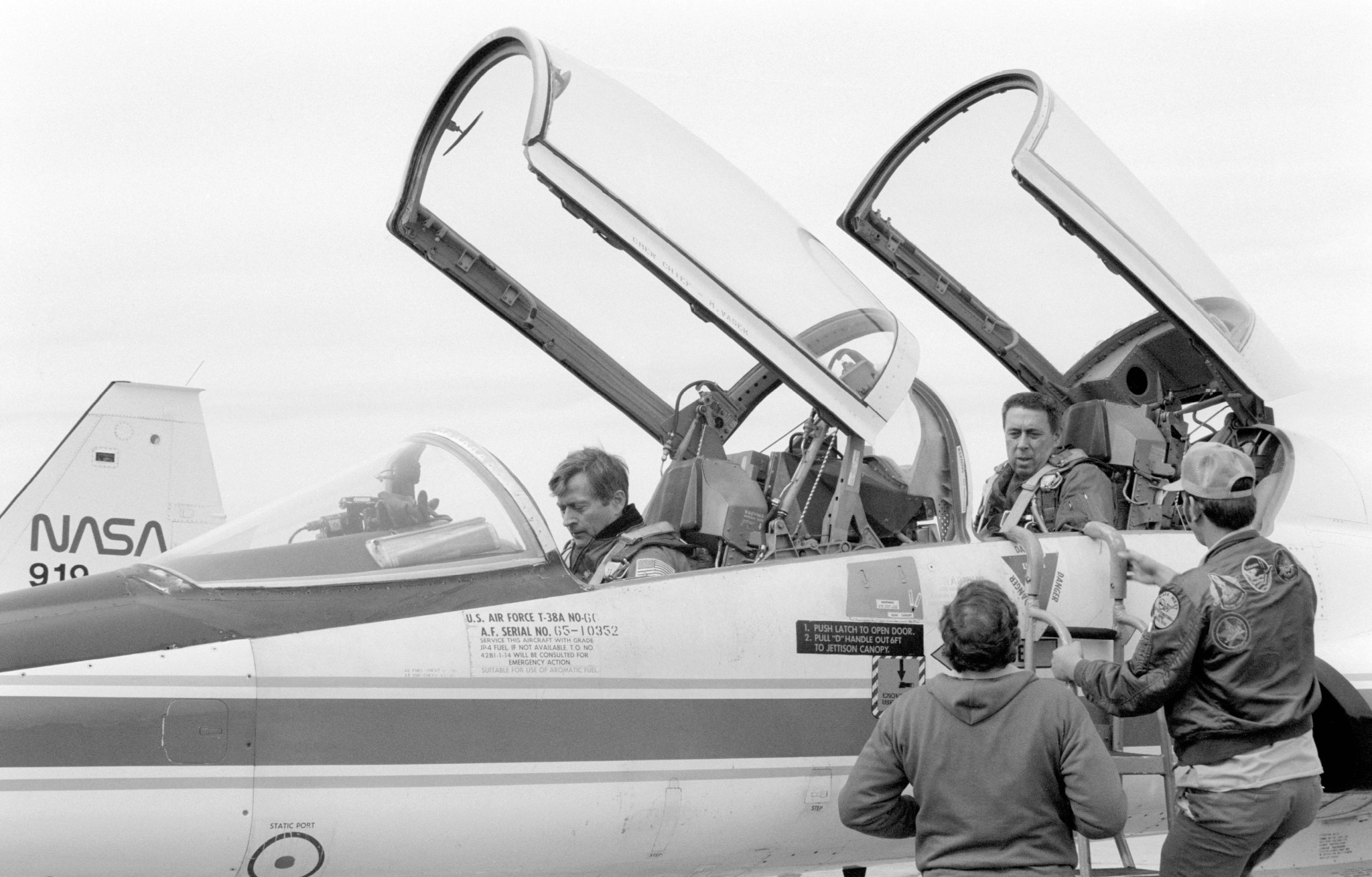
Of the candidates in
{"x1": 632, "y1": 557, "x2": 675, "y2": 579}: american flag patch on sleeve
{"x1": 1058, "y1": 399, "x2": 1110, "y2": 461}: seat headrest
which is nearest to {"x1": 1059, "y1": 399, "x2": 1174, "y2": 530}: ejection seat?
{"x1": 1058, "y1": 399, "x2": 1110, "y2": 461}: seat headrest

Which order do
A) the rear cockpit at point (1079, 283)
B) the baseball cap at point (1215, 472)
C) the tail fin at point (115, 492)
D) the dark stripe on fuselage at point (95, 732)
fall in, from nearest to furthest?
the dark stripe on fuselage at point (95, 732)
the baseball cap at point (1215, 472)
the rear cockpit at point (1079, 283)
the tail fin at point (115, 492)

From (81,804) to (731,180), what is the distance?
3.28 meters

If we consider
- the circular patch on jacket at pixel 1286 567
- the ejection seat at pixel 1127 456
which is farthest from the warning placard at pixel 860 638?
the ejection seat at pixel 1127 456

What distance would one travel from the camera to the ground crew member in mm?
3797

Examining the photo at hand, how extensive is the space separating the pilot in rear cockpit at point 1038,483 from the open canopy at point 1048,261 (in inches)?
15.9

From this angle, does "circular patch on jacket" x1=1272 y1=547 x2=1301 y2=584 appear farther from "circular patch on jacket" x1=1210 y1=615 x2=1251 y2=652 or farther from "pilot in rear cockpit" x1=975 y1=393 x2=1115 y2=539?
"pilot in rear cockpit" x1=975 y1=393 x2=1115 y2=539

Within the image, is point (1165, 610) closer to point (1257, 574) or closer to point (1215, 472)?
point (1257, 574)

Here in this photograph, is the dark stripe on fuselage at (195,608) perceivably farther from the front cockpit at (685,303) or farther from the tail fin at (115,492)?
the tail fin at (115,492)

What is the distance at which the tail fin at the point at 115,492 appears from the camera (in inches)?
485

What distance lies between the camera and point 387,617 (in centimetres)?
391

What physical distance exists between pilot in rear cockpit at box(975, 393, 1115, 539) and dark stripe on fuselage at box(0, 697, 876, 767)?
145cm

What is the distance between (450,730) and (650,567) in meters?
1.02

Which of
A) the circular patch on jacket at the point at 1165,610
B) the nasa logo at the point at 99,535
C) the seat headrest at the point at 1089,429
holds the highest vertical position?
the nasa logo at the point at 99,535

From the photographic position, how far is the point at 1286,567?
3895 millimetres
